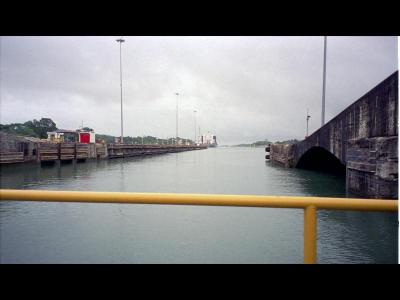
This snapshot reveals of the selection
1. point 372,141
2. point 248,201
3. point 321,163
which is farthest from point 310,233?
point 321,163

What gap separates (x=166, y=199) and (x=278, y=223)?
7811 millimetres

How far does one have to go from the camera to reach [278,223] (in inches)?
360

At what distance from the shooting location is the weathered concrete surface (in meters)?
9.38

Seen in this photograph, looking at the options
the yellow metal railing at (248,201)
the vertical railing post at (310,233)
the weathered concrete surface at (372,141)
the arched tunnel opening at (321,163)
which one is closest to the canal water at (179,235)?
the weathered concrete surface at (372,141)

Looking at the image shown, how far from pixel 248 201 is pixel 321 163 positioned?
3321 centimetres

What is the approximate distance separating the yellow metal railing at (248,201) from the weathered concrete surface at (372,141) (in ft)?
28.8

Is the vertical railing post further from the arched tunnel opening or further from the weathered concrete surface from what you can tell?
the arched tunnel opening

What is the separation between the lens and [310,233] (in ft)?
7.54

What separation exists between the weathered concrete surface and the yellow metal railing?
8792 millimetres

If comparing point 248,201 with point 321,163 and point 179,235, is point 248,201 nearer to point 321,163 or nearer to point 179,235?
point 179,235

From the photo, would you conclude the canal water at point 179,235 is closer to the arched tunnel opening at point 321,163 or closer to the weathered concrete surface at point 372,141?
the weathered concrete surface at point 372,141

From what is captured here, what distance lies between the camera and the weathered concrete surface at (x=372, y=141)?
369 inches
